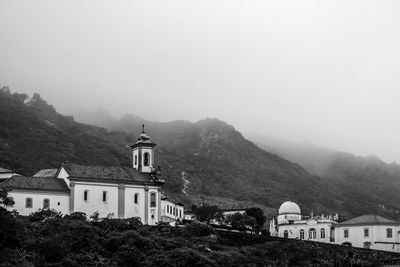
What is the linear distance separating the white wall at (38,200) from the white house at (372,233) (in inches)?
1239

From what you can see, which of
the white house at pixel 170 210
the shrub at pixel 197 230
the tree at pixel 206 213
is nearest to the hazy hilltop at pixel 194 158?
the tree at pixel 206 213

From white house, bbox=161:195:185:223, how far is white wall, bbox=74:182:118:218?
10.8m

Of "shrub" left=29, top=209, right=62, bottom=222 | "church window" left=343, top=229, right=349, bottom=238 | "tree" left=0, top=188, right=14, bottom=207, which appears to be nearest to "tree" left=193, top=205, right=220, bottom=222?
"church window" left=343, top=229, right=349, bottom=238

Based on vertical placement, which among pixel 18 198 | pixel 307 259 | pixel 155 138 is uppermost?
pixel 155 138

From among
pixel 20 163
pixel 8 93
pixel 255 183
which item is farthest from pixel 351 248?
pixel 8 93

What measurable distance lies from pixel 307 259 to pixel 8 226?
105 ft

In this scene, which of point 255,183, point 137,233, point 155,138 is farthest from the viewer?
point 155,138

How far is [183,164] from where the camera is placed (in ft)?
525

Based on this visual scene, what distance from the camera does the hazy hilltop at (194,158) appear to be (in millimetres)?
133038

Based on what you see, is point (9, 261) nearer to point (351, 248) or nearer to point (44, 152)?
point (351, 248)

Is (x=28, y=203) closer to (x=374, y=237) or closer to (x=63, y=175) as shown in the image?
(x=63, y=175)

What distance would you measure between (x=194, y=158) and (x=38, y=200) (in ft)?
316

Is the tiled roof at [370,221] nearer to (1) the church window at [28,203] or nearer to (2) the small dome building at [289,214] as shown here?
(2) the small dome building at [289,214]

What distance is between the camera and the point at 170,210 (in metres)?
89.8
